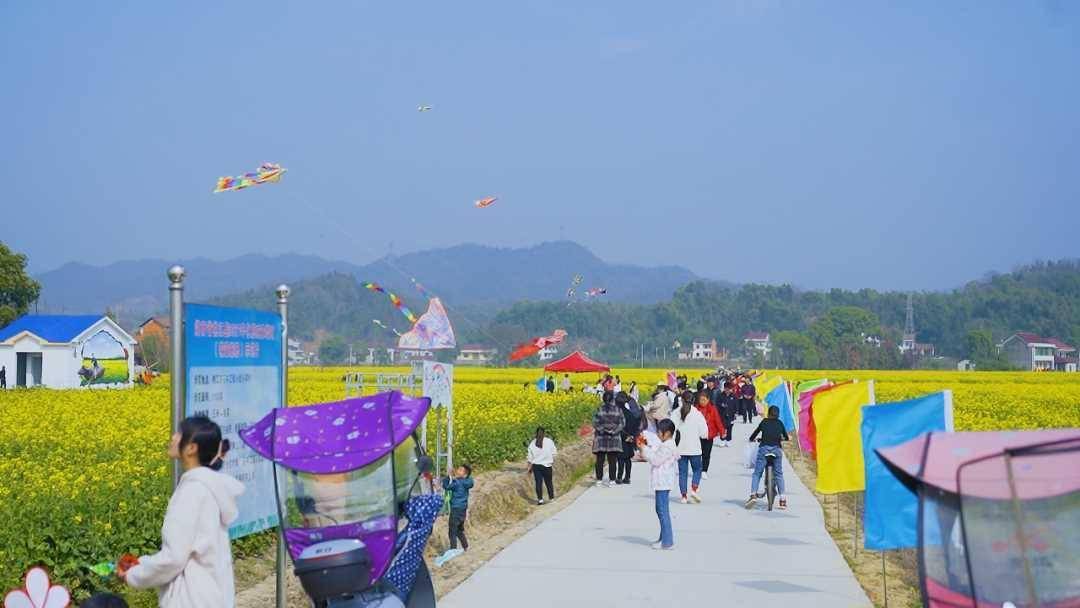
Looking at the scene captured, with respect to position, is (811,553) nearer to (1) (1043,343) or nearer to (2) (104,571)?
Answer: (2) (104,571)

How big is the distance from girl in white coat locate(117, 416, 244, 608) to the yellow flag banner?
7.01 m

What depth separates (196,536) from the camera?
5.05m

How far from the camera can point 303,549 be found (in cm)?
625

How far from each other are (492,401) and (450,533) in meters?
19.8

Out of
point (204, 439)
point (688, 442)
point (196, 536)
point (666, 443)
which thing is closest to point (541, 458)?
point (688, 442)

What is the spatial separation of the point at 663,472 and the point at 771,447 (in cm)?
330

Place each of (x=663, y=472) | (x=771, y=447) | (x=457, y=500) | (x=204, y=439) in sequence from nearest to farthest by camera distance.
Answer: (x=204, y=439)
(x=457, y=500)
(x=663, y=472)
(x=771, y=447)

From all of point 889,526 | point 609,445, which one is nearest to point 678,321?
point 609,445

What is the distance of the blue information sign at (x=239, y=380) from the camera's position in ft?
22.0

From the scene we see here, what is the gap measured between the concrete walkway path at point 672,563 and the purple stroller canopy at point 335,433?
3.48 meters

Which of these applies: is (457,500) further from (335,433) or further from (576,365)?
(576,365)

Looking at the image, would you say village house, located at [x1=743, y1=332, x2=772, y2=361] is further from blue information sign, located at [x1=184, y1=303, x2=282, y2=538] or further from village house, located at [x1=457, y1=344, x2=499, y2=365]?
blue information sign, located at [x1=184, y1=303, x2=282, y2=538]

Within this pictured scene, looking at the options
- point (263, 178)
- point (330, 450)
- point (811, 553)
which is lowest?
point (811, 553)

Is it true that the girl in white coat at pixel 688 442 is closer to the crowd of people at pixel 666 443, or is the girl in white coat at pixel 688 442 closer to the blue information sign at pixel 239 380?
the crowd of people at pixel 666 443
